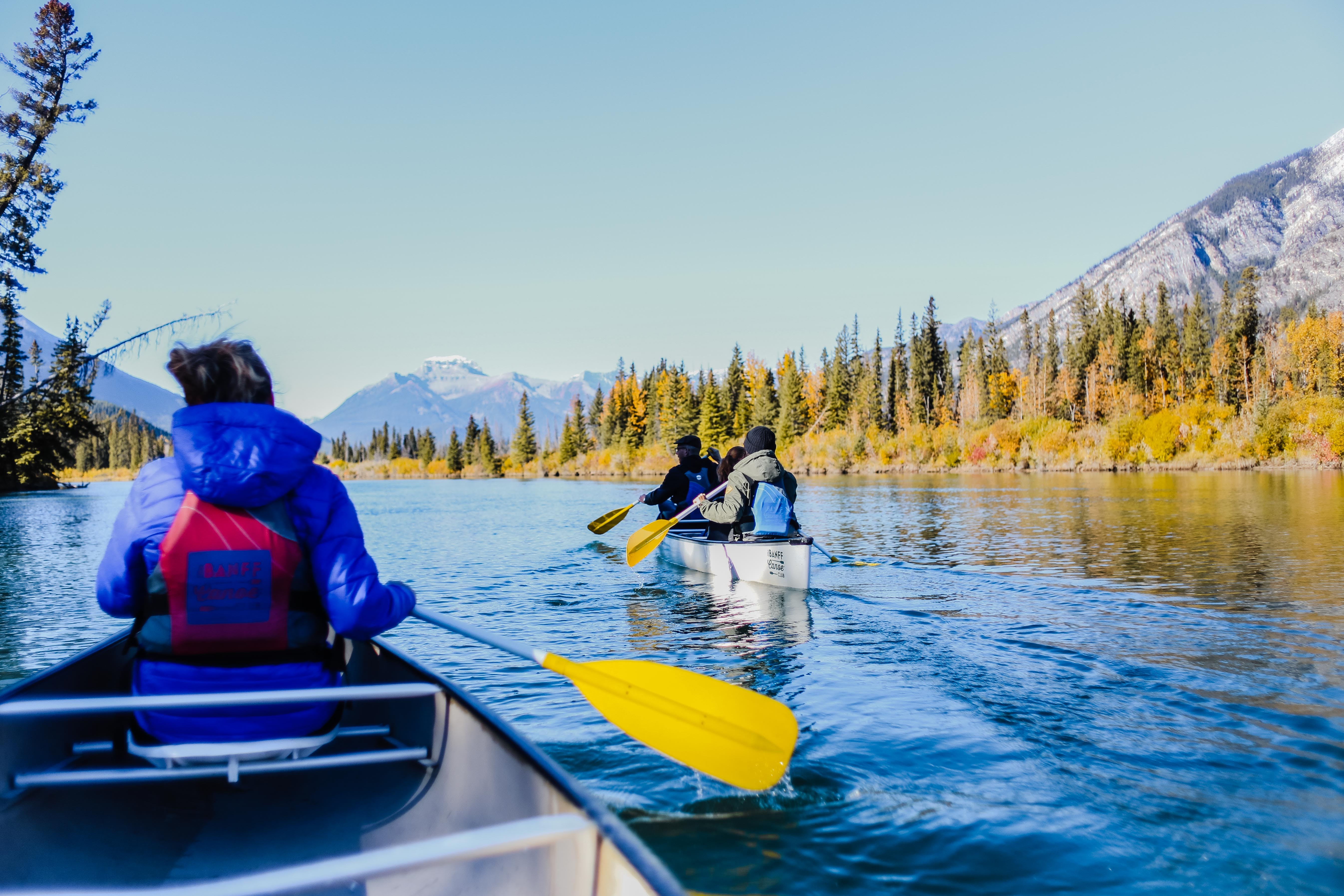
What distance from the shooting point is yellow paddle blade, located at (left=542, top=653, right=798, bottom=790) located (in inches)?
143

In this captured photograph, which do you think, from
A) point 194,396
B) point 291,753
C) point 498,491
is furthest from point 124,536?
point 498,491

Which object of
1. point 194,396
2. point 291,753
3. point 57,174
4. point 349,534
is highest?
point 57,174

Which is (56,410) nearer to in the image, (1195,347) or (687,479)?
(687,479)

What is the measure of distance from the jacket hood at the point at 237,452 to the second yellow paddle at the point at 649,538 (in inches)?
346

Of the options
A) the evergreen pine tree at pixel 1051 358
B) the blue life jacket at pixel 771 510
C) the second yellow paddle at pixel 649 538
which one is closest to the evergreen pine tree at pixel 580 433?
the evergreen pine tree at pixel 1051 358

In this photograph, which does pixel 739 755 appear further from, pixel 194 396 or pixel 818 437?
pixel 818 437

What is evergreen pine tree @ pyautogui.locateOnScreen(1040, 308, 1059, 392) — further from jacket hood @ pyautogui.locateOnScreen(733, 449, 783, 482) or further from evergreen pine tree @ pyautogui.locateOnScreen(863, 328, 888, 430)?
jacket hood @ pyautogui.locateOnScreen(733, 449, 783, 482)

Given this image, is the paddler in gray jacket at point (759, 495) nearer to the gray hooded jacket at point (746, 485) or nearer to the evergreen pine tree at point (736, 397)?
the gray hooded jacket at point (746, 485)

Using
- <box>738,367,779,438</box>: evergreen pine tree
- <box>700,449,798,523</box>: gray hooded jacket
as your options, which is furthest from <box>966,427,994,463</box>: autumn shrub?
<box>700,449,798,523</box>: gray hooded jacket

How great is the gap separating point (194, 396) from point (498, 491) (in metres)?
49.8

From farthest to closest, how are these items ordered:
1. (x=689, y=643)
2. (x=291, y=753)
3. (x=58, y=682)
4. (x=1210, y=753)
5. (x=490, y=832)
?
(x=689, y=643)
(x=1210, y=753)
(x=58, y=682)
(x=291, y=753)
(x=490, y=832)

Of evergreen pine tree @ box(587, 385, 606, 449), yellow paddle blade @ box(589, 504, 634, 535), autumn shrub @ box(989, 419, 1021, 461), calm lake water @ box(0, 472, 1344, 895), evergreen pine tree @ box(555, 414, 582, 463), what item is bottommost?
calm lake water @ box(0, 472, 1344, 895)

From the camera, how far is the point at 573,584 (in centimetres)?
1151

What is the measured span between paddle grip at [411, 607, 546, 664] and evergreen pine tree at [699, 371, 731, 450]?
6791 cm
